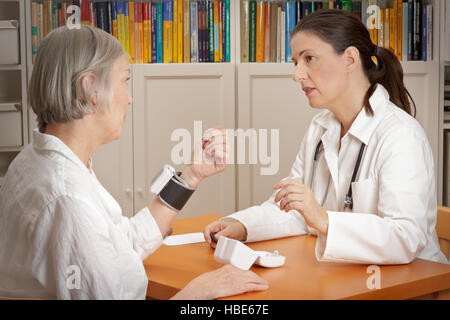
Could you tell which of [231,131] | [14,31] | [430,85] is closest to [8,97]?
[14,31]

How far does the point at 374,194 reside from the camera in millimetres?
1647

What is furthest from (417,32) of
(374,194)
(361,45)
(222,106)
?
(374,194)

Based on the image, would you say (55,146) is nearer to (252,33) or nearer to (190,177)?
(190,177)

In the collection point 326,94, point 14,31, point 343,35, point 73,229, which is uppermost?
point 14,31

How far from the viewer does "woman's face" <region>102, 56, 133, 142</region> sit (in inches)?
51.4

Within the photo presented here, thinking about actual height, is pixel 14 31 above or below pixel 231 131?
above

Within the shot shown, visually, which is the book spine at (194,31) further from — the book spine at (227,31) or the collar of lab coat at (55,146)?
the collar of lab coat at (55,146)

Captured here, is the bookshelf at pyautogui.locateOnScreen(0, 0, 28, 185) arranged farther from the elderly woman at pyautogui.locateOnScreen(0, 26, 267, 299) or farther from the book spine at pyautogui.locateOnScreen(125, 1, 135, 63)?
the elderly woman at pyautogui.locateOnScreen(0, 26, 267, 299)

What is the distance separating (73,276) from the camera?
3.57 feet

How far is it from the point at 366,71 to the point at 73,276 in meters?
1.23

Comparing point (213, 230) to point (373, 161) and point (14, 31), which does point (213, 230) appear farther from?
point (14, 31)

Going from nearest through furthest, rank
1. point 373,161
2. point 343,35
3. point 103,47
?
point 103,47 < point 373,161 < point 343,35

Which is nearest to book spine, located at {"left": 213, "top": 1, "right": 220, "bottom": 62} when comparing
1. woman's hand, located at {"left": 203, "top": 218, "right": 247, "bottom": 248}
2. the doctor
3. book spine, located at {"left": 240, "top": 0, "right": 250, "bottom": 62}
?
book spine, located at {"left": 240, "top": 0, "right": 250, "bottom": 62}

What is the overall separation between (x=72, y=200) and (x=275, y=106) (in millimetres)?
2102
